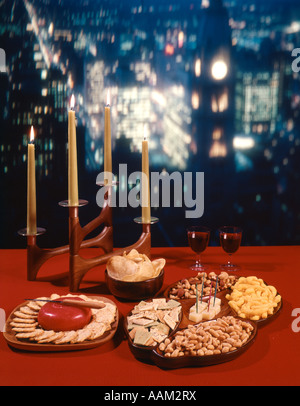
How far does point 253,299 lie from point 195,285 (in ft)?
0.62

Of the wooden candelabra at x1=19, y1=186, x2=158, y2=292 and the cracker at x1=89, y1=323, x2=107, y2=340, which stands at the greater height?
the wooden candelabra at x1=19, y1=186, x2=158, y2=292

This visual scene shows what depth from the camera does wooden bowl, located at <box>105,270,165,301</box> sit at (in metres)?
1.18

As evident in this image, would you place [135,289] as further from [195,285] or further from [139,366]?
[139,366]

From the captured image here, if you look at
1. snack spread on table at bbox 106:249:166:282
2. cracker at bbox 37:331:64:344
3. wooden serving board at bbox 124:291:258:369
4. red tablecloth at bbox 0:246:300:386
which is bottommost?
red tablecloth at bbox 0:246:300:386

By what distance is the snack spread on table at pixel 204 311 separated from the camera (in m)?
1.06

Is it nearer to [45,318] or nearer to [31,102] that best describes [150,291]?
[45,318]

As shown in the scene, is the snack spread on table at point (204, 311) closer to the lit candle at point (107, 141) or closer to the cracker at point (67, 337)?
the cracker at point (67, 337)

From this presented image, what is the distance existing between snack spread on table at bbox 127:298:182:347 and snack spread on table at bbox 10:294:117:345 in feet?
0.21

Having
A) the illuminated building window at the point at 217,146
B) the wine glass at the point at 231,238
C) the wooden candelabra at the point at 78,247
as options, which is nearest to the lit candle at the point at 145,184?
the wooden candelabra at the point at 78,247

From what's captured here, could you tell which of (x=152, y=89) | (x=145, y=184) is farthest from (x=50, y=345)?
(x=152, y=89)

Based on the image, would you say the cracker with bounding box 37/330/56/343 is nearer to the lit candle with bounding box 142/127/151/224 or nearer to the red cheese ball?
the red cheese ball

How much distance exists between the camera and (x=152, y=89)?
1706 millimetres

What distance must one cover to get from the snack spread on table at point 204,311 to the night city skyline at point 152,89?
0.78 m

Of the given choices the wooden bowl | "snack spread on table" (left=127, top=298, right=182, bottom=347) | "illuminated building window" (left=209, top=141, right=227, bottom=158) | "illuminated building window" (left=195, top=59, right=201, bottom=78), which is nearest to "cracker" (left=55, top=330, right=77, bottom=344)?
"snack spread on table" (left=127, top=298, right=182, bottom=347)
